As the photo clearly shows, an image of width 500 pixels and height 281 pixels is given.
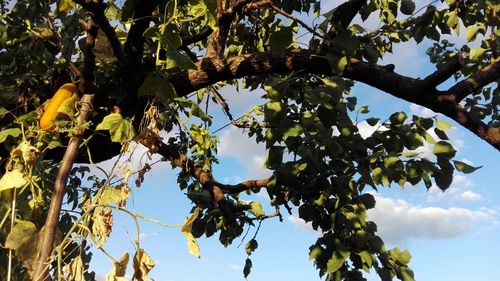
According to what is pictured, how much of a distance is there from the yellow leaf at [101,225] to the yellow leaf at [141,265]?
0.37ft

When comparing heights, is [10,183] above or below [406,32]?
below

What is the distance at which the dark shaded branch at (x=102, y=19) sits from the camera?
2191 millimetres

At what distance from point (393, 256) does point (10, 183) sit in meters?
2.52

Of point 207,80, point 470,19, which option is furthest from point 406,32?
point 207,80

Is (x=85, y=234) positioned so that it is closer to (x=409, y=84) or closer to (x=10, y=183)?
(x=10, y=183)

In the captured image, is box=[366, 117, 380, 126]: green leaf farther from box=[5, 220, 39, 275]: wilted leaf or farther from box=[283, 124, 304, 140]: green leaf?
box=[5, 220, 39, 275]: wilted leaf

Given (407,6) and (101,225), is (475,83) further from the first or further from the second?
(101,225)

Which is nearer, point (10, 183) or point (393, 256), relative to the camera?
point (10, 183)

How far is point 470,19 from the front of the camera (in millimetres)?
4434

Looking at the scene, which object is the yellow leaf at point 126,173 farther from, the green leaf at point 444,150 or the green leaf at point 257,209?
the green leaf at point 257,209

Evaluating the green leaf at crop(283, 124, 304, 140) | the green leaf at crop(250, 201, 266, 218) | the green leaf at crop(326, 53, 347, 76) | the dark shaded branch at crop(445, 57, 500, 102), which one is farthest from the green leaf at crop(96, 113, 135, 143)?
the green leaf at crop(250, 201, 266, 218)

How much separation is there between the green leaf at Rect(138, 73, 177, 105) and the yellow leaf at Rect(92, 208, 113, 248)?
51 cm

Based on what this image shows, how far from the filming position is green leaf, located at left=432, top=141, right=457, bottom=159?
2969 millimetres

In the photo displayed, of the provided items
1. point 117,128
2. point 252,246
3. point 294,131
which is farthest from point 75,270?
point 252,246
